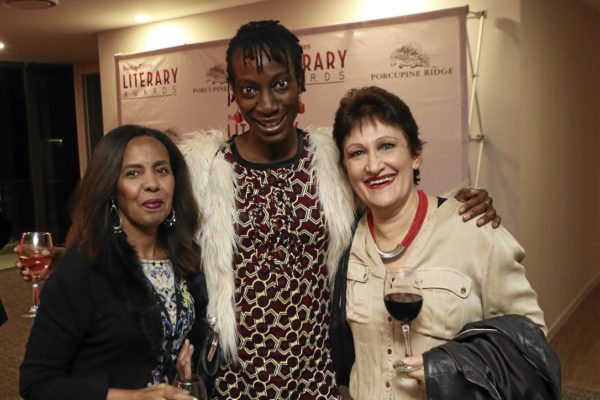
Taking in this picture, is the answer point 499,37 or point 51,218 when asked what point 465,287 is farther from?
point 51,218

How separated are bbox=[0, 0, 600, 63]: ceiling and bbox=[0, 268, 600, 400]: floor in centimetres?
304

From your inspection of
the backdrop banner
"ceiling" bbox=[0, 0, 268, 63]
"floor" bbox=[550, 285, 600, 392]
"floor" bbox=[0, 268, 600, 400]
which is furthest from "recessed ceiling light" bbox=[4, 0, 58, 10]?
"floor" bbox=[550, 285, 600, 392]

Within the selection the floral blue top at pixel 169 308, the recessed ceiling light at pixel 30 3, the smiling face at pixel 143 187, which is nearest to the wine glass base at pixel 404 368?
the floral blue top at pixel 169 308

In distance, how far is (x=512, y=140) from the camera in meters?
4.31

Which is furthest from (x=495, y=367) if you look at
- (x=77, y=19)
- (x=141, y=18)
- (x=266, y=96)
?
(x=77, y=19)

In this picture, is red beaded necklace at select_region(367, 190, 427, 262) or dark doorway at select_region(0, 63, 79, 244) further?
dark doorway at select_region(0, 63, 79, 244)

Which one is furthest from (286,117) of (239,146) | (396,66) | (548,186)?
(548,186)

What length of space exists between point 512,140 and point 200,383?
141 inches

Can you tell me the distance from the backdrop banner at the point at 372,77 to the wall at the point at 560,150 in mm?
568

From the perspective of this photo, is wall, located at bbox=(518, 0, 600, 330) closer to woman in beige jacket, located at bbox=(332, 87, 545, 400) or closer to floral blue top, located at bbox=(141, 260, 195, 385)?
woman in beige jacket, located at bbox=(332, 87, 545, 400)

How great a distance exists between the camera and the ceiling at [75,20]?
5684 millimetres

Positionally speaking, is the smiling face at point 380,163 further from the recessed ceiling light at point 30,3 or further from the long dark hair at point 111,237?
the recessed ceiling light at point 30,3

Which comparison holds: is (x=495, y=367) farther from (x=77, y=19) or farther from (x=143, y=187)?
(x=77, y=19)

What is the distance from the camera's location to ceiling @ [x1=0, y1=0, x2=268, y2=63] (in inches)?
224
